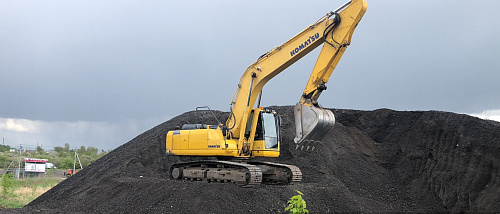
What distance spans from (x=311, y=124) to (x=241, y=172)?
8.12ft

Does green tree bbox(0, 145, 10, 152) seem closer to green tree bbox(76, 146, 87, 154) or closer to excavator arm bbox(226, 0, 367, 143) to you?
green tree bbox(76, 146, 87, 154)

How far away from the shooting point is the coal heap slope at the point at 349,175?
13.0 metres

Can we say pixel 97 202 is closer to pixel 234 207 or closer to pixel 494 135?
pixel 234 207

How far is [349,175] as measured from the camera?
65.7 feet

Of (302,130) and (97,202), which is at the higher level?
(302,130)

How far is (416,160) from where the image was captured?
21016 mm

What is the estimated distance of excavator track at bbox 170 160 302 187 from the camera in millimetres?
12688

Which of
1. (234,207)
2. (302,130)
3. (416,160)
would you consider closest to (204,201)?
(234,207)

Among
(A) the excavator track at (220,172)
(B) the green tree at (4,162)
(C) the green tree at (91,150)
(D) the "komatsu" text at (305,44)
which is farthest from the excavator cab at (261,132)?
(C) the green tree at (91,150)

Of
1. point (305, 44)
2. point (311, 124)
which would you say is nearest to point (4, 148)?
point (305, 44)

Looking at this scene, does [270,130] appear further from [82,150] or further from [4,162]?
[82,150]

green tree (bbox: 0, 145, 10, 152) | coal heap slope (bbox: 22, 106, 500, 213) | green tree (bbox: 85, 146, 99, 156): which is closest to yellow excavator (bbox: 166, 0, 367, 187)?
coal heap slope (bbox: 22, 106, 500, 213)

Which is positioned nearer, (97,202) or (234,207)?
(234,207)

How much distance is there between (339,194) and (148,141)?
1016 cm
